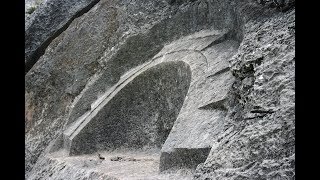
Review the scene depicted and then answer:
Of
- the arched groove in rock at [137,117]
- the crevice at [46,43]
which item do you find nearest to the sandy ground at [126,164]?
the arched groove in rock at [137,117]

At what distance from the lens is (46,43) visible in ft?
22.1

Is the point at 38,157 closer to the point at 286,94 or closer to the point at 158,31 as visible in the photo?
the point at 158,31

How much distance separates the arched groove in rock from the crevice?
1865mm

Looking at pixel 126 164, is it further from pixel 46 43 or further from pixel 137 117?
pixel 46 43

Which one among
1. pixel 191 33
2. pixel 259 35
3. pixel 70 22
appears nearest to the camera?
pixel 259 35

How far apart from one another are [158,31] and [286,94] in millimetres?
3998

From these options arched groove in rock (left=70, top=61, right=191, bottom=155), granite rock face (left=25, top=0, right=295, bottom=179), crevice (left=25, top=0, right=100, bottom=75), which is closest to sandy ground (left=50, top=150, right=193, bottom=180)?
granite rock face (left=25, top=0, right=295, bottom=179)

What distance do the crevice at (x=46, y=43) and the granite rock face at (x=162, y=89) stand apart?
2 centimetres

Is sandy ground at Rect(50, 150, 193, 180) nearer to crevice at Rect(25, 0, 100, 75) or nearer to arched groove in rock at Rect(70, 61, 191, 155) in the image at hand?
arched groove in rock at Rect(70, 61, 191, 155)

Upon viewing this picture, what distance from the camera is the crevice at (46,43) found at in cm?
659

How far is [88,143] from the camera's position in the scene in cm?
532

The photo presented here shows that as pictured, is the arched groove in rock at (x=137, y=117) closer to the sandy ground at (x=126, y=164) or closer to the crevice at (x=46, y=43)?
the sandy ground at (x=126, y=164)

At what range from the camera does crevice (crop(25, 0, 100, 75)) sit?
659cm
